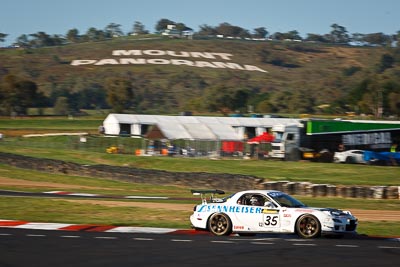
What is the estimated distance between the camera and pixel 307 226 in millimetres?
17094

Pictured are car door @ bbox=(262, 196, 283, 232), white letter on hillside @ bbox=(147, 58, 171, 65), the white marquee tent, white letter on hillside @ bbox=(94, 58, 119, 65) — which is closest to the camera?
car door @ bbox=(262, 196, 283, 232)

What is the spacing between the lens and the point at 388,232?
19953 millimetres

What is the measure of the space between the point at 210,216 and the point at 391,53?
177062mm

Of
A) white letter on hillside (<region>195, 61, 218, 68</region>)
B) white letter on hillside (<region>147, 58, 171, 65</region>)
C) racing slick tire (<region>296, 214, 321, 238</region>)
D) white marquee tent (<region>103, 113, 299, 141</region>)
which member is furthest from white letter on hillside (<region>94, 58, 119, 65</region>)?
Answer: racing slick tire (<region>296, 214, 321, 238</region>)

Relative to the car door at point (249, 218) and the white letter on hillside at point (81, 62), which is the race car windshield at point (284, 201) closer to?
the car door at point (249, 218)

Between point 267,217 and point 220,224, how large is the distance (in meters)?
1.13

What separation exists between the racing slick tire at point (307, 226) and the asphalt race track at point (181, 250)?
10.7 inches

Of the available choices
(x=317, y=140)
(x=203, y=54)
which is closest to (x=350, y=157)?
(x=317, y=140)

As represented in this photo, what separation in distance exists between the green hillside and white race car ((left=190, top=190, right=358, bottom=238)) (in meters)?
81.1

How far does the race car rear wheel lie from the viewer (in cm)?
1777

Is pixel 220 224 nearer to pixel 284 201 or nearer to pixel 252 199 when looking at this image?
pixel 252 199

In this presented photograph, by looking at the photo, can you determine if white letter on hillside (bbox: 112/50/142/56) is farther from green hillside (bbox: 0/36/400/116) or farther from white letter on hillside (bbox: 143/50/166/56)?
white letter on hillside (bbox: 143/50/166/56)

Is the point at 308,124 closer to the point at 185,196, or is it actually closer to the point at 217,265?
the point at 185,196

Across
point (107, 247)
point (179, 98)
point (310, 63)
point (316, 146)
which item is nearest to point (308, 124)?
point (316, 146)
